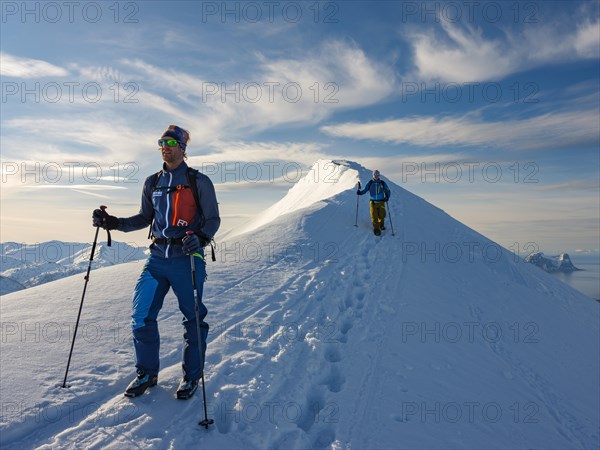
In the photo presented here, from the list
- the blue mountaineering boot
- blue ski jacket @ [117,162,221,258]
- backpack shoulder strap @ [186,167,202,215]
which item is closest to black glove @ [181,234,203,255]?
blue ski jacket @ [117,162,221,258]

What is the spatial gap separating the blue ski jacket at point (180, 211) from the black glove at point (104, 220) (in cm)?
68

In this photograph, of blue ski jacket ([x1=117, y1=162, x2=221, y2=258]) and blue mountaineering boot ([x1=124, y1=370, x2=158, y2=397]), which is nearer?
blue mountaineering boot ([x1=124, y1=370, x2=158, y2=397])

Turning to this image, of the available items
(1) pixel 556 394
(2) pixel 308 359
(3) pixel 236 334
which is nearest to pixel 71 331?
(3) pixel 236 334

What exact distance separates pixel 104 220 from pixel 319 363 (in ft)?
12.7

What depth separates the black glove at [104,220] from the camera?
481 centimetres

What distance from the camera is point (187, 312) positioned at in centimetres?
454

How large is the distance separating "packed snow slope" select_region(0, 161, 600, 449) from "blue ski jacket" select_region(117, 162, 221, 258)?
197 cm

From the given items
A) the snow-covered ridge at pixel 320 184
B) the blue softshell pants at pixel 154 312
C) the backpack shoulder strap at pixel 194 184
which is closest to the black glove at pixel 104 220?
the blue softshell pants at pixel 154 312

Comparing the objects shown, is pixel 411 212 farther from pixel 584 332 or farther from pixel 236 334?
pixel 236 334

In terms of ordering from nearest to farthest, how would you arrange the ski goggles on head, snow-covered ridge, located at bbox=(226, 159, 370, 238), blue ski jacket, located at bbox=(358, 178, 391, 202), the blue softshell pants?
the blue softshell pants < the ski goggles on head < blue ski jacket, located at bbox=(358, 178, 391, 202) < snow-covered ridge, located at bbox=(226, 159, 370, 238)

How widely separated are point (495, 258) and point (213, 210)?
13.1 metres

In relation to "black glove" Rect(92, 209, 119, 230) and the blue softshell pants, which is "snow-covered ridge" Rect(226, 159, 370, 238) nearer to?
"black glove" Rect(92, 209, 119, 230)

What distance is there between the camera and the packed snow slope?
13.4 feet

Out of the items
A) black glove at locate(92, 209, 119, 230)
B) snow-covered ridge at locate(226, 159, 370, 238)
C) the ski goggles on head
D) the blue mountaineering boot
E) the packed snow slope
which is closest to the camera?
the packed snow slope
